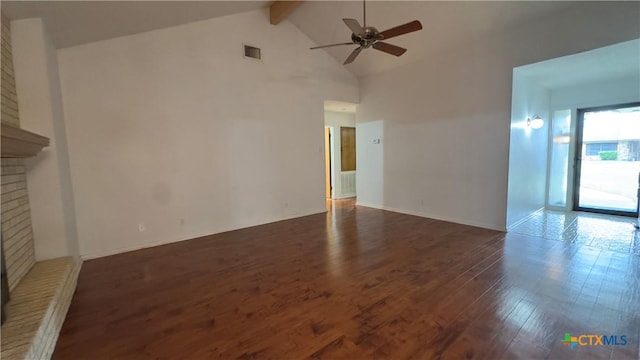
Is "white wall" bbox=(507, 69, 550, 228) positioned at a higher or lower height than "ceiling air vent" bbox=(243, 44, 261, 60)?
lower

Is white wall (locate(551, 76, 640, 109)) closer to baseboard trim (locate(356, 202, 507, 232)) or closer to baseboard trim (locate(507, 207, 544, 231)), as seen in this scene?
baseboard trim (locate(507, 207, 544, 231))

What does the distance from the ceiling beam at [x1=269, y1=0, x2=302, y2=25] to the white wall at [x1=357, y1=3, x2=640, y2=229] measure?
245 cm

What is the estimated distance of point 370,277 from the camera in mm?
2961

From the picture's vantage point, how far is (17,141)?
199cm

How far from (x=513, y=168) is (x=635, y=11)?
7.58 ft

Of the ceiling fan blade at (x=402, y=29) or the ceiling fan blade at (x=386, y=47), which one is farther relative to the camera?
the ceiling fan blade at (x=386, y=47)

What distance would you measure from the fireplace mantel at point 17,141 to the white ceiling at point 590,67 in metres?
5.88

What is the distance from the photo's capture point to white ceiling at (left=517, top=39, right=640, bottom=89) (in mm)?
3688

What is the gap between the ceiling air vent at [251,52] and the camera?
504cm

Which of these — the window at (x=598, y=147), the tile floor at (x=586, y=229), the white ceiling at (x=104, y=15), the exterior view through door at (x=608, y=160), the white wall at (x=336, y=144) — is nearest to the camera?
the white ceiling at (x=104, y=15)

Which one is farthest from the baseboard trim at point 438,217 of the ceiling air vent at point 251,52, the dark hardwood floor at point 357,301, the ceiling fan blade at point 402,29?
the ceiling air vent at point 251,52

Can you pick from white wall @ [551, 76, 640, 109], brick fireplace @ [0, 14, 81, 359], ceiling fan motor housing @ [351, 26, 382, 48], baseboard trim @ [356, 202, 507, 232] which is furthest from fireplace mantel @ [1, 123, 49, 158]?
white wall @ [551, 76, 640, 109]

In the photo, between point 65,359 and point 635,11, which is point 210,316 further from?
point 635,11

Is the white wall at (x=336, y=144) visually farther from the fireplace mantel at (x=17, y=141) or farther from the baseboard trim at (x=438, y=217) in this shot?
the fireplace mantel at (x=17, y=141)
